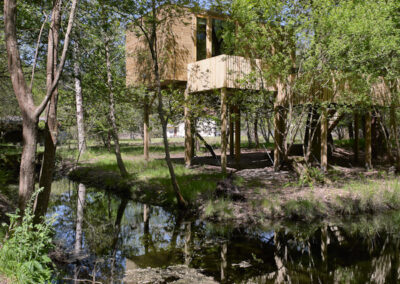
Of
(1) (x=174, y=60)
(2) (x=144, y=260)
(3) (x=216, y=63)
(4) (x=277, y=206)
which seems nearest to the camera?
(2) (x=144, y=260)

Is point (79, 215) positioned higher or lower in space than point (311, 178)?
lower

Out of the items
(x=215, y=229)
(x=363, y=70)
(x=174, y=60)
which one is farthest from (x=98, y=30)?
(x=363, y=70)

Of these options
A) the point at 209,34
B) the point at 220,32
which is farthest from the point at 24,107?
the point at 220,32

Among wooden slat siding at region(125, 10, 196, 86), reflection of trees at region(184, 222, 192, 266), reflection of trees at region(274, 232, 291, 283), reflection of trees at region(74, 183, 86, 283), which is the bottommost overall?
reflection of trees at region(274, 232, 291, 283)

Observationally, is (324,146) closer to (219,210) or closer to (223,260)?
(219,210)

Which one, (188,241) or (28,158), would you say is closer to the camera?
(28,158)

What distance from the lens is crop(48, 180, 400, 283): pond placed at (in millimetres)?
6133

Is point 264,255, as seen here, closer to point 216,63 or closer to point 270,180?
point 270,180

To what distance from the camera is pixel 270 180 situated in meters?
12.2

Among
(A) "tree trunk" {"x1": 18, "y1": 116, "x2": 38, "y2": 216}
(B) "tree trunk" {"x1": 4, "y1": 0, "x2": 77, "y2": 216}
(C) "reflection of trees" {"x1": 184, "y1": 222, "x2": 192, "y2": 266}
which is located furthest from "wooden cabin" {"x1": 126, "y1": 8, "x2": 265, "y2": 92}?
(A) "tree trunk" {"x1": 18, "y1": 116, "x2": 38, "y2": 216}

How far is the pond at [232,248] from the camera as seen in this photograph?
6.13m

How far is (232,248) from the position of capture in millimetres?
7383

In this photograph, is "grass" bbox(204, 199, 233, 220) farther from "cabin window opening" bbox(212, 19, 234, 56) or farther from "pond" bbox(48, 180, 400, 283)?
"cabin window opening" bbox(212, 19, 234, 56)

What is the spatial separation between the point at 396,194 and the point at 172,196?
20.1ft
